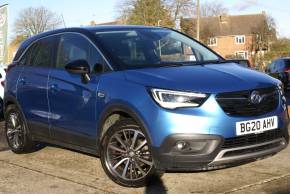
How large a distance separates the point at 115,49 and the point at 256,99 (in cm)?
168

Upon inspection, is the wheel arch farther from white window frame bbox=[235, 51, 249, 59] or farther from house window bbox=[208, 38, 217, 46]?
house window bbox=[208, 38, 217, 46]

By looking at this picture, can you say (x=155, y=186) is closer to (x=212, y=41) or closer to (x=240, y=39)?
(x=240, y=39)

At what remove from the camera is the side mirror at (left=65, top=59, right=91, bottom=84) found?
5.79m

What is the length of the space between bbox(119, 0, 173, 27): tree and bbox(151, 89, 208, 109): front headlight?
63.0 meters

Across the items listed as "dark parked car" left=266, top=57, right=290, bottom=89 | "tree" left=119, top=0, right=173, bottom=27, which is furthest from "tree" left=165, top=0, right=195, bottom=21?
"dark parked car" left=266, top=57, right=290, bottom=89

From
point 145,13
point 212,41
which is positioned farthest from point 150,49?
A: point 212,41

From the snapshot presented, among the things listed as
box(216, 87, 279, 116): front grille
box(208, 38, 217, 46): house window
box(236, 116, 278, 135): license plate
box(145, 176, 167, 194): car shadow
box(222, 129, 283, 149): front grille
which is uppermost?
box(216, 87, 279, 116): front grille

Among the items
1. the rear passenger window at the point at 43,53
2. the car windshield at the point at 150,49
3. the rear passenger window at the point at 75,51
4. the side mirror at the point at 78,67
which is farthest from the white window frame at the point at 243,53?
the side mirror at the point at 78,67

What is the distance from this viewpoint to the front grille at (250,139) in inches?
195

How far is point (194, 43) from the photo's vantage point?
22.2ft

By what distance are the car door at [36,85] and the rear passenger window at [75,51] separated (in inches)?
8.5

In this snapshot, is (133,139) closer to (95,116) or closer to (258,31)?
(95,116)

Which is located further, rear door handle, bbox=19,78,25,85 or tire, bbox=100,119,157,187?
rear door handle, bbox=19,78,25,85

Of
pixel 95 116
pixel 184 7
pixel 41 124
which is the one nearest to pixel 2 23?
pixel 41 124
